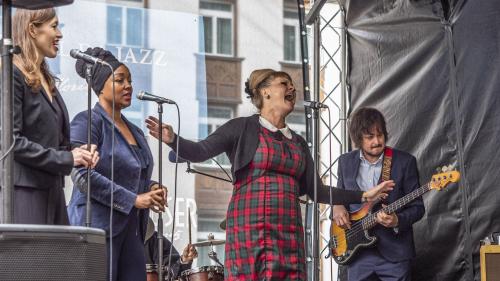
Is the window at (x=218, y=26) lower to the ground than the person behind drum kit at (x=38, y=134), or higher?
higher

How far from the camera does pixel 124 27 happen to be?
8.75 m

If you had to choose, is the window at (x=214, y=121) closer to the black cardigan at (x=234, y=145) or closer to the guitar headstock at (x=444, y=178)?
the guitar headstock at (x=444, y=178)

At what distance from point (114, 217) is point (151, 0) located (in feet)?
13.9

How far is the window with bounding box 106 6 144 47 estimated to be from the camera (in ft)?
27.7

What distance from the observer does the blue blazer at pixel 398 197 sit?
20.6 ft

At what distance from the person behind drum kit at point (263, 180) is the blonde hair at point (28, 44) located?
893 mm

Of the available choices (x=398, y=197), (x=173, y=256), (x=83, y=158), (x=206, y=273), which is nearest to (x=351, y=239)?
(x=398, y=197)

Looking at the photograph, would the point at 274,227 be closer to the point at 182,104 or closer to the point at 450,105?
the point at 450,105

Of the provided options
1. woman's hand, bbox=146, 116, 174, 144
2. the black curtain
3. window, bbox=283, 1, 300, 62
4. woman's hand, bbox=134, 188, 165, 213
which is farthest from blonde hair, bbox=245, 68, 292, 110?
window, bbox=283, 1, 300, 62

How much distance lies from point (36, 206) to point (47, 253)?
76 centimetres

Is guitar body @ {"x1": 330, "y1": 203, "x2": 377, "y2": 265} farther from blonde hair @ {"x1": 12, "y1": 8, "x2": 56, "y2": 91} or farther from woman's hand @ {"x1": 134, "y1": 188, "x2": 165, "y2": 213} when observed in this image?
blonde hair @ {"x1": 12, "y1": 8, "x2": 56, "y2": 91}

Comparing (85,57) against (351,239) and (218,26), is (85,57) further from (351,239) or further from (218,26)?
(218,26)

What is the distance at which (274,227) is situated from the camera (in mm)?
5344

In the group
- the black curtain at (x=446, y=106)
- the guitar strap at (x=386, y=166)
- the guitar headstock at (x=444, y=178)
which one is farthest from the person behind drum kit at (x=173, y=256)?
the guitar headstock at (x=444, y=178)
